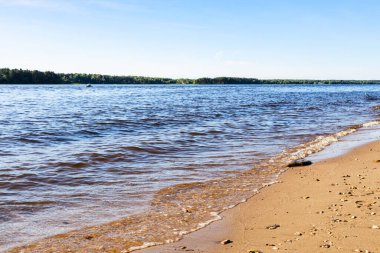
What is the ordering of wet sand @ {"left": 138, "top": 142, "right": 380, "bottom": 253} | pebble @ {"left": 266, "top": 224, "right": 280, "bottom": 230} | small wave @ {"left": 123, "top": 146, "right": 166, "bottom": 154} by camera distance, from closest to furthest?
wet sand @ {"left": 138, "top": 142, "right": 380, "bottom": 253} < pebble @ {"left": 266, "top": 224, "right": 280, "bottom": 230} < small wave @ {"left": 123, "top": 146, "right": 166, "bottom": 154}

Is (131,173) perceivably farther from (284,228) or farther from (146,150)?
(284,228)

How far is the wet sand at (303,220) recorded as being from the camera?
4.65 meters

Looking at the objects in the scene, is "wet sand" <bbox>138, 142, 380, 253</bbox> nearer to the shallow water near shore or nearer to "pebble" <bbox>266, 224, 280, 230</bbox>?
"pebble" <bbox>266, 224, 280, 230</bbox>

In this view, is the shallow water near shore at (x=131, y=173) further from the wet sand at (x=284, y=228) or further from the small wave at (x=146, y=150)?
the wet sand at (x=284, y=228)

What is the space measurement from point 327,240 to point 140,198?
139 inches

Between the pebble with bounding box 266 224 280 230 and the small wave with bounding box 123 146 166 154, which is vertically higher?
the pebble with bounding box 266 224 280 230

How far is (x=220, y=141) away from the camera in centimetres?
1500

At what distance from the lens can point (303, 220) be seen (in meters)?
5.59

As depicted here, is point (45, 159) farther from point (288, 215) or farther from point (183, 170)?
point (288, 215)

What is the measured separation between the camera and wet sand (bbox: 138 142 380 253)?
15.3 ft

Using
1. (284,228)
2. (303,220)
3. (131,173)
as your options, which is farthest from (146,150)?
(284,228)

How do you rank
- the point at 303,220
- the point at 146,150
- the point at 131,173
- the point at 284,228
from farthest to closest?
1. the point at 146,150
2. the point at 131,173
3. the point at 303,220
4. the point at 284,228

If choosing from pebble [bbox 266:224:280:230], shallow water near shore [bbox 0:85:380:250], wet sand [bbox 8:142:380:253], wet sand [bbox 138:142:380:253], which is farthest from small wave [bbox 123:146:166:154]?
pebble [bbox 266:224:280:230]

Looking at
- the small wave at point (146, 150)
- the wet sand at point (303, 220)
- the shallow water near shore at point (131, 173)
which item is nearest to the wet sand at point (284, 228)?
the wet sand at point (303, 220)
